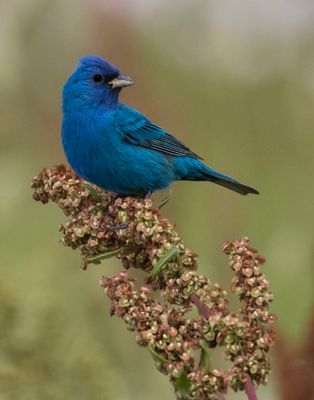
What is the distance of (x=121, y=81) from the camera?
4684 mm

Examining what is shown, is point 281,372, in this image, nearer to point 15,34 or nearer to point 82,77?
point 82,77

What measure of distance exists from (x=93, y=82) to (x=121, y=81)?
0.14 metres

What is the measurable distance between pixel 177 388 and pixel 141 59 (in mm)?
3691

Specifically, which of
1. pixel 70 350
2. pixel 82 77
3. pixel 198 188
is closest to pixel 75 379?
pixel 70 350

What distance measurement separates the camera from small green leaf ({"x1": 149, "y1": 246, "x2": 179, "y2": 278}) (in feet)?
8.72

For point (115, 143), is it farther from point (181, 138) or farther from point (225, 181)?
point (181, 138)

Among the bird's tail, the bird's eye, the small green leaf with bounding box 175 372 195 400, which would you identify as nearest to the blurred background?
the bird's tail

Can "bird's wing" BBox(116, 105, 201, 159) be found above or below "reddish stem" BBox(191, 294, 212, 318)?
above

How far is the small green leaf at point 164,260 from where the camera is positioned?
266cm

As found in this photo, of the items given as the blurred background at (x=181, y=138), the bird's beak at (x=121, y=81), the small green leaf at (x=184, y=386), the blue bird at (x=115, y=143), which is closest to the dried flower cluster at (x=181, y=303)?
the small green leaf at (x=184, y=386)

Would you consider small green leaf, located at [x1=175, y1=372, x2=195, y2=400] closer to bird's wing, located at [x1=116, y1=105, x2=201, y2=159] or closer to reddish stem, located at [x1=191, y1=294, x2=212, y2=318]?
reddish stem, located at [x1=191, y1=294, x2=212, y2=318]

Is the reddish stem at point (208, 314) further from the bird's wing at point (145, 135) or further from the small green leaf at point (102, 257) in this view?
the bird's wing at point (145, 135)

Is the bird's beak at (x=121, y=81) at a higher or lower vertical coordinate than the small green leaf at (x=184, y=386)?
higher

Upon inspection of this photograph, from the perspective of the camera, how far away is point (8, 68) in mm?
5230
